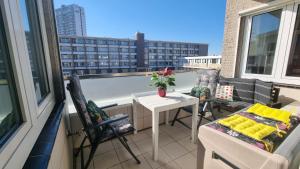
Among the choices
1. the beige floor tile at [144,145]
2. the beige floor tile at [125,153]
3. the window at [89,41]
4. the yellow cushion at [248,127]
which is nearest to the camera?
the yellow cushion at [248,127]

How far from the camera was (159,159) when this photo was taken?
1749 millimetres

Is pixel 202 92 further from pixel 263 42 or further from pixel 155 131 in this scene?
pixel 263 42

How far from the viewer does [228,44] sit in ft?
A: 10.3

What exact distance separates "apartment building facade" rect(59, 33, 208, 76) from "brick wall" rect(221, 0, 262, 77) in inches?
712

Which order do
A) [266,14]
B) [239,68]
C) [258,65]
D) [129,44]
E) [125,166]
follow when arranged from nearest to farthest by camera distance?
1. [125,166]
2. [266,14]
3. [258,65]
4. [239,68]
5. [129,44]

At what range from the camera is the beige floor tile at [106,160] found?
1.66 m

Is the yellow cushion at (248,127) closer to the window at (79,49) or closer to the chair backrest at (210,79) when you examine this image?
the chair backrest at (210,79)

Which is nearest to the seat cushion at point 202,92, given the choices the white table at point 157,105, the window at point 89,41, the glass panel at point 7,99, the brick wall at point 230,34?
the white table at point 157,105

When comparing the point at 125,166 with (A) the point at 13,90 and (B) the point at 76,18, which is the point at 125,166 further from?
(B) the point at 76,18

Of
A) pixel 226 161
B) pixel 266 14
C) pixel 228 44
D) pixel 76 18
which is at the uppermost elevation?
pixel 76 18

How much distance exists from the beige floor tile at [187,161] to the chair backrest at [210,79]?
1.31 meters

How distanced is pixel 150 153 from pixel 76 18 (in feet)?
30.1

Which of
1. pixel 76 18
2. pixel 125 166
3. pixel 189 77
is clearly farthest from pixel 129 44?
pixel 125 166

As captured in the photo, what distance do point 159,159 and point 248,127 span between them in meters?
1.20
